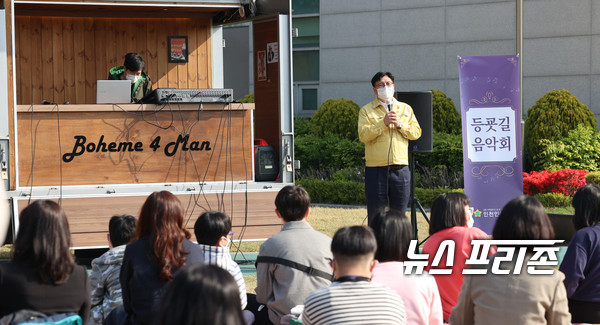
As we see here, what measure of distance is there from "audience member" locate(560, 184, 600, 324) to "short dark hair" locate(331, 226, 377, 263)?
1.67 m

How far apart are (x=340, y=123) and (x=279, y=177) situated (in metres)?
8.50

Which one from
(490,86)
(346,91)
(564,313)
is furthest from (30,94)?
(346,91)

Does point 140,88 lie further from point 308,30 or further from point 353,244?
point 308,30

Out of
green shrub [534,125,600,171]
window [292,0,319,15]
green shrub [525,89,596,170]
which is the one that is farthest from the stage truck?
window [292,0,319,15]

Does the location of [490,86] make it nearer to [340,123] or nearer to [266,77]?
[266,77]

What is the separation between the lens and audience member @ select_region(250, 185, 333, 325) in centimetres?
460

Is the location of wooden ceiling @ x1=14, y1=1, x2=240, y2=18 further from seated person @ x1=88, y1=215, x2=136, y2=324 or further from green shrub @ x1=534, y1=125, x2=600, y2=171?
green shrub @ x1=534, y1=125, x2=600, y2=171

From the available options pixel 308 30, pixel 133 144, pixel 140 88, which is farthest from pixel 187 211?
pixel 308 30

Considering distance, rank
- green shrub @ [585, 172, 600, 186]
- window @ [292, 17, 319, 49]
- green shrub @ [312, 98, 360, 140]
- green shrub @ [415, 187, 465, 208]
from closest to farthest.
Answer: green shrub @ [585, 172, 600, 186]
green shrub @ [415, 187, 465, 208]
green shrub @ [312, 98, 360, 140]
window @ [292, 17, 319, 49]

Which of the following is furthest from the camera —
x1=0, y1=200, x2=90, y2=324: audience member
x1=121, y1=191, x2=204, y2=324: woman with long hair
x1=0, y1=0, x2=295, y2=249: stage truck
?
x1=0, y1=0, x2=295, y2=249: stage truck

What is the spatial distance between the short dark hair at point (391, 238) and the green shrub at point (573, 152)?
10.4 meters

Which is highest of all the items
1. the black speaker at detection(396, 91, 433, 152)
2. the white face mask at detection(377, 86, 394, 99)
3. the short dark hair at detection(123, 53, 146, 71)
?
the short dark hair at detection(123, 53, 146, 71)

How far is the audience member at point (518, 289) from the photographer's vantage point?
364cm

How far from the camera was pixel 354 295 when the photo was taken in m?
3.29
